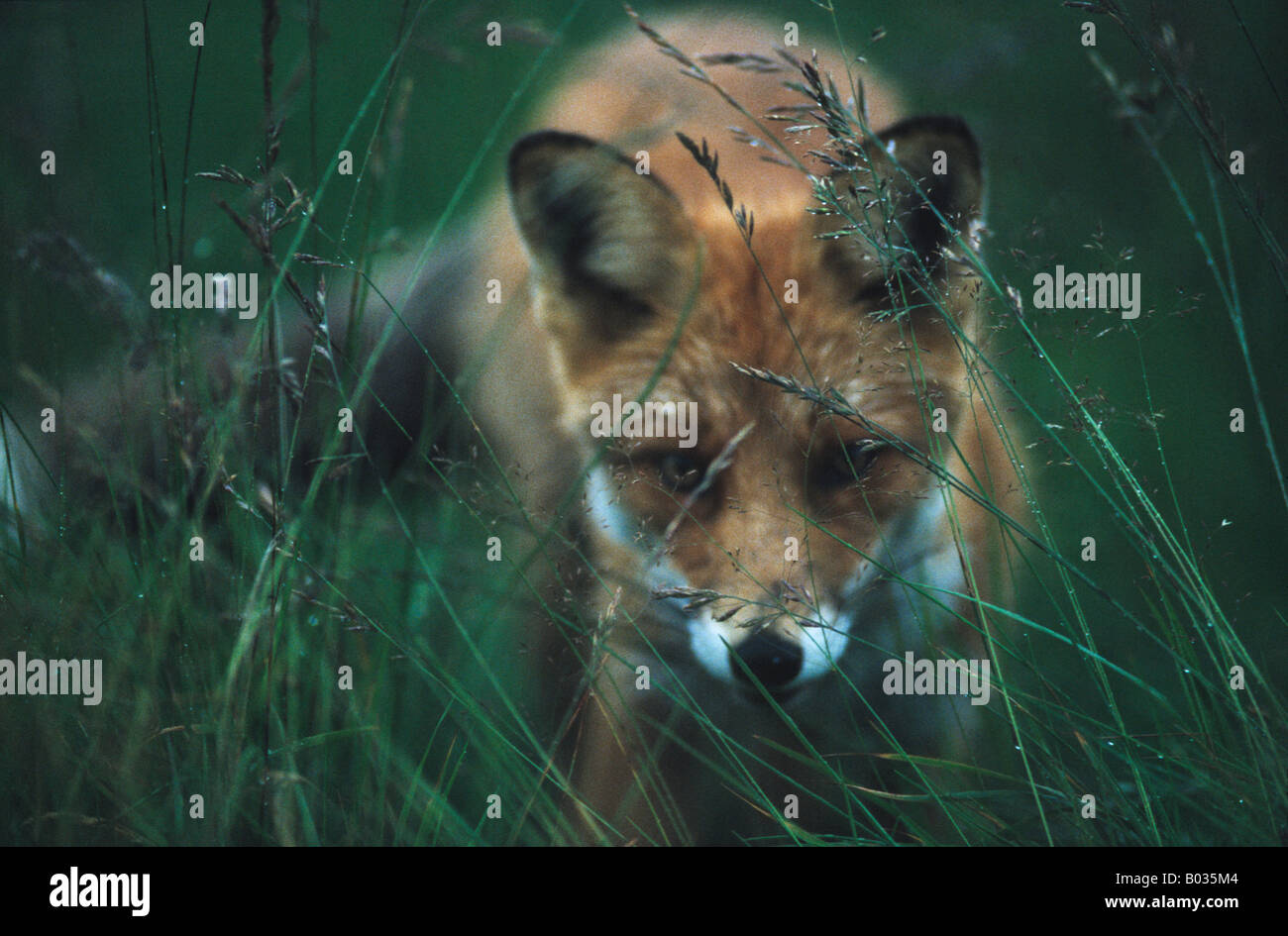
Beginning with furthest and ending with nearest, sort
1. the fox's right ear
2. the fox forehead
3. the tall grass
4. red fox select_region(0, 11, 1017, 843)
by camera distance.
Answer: the fox forehead < the fox's right ear < red fox select_region(0, 11, 1017, 843) < the tall grass

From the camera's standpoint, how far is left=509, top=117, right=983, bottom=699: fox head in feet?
5.30

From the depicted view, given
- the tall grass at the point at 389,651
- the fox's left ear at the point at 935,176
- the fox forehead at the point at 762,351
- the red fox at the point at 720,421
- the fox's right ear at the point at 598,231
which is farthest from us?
the fox forehead at the point at 762,351

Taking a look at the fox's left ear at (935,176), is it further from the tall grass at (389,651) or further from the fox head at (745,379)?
the tall grass at (389,651)

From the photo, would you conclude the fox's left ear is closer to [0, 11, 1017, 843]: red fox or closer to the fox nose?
[0, 11, 1017, 843]: red fox

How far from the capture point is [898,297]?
1651 mm

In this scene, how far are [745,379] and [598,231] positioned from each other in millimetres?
459

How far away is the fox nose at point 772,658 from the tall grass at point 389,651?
0.17 m

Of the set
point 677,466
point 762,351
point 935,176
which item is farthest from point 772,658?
point 935,176

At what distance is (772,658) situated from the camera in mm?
1520

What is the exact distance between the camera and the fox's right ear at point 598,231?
1698mm

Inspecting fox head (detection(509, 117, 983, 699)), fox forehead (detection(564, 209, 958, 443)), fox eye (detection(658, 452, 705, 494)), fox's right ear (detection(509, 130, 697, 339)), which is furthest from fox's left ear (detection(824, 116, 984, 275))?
fox eye (detection(658, 452, 705, 494))

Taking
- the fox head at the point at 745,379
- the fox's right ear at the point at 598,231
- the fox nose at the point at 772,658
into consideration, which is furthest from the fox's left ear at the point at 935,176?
the fox nose at the point at 772,658

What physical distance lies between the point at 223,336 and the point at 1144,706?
1.56 metres

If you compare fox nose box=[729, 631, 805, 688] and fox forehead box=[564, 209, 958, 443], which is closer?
fox nose box=[729, 631, 805, 688]
